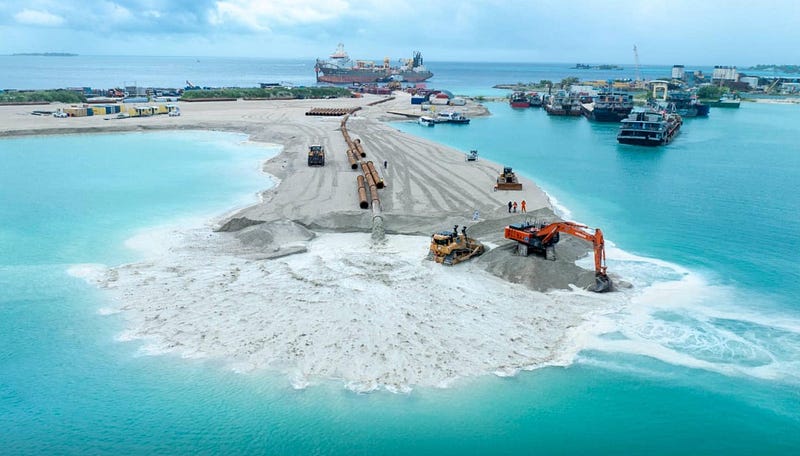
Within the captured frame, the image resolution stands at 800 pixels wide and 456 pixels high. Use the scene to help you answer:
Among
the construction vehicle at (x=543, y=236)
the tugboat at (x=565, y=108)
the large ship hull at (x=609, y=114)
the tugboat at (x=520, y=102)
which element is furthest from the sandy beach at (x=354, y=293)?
the tugboat at (x=520, y=102)

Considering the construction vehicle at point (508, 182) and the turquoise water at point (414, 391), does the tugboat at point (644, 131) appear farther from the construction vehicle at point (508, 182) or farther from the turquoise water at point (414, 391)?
the construction vehicle at point (508, 182)

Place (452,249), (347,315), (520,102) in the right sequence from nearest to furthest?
(347,315) → (452,249) → (520,102)

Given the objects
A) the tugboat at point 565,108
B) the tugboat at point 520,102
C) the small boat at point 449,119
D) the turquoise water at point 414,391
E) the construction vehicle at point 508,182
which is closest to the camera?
the turquoise water at point 414,391

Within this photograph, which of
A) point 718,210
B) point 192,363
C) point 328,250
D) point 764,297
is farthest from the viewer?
point 718,210

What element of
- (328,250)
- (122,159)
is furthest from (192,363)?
(122,159)

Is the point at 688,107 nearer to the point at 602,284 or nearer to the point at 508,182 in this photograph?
the point at 508,182

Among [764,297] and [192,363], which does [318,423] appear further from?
[764,297]

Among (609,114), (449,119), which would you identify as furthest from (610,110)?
(449,119)
